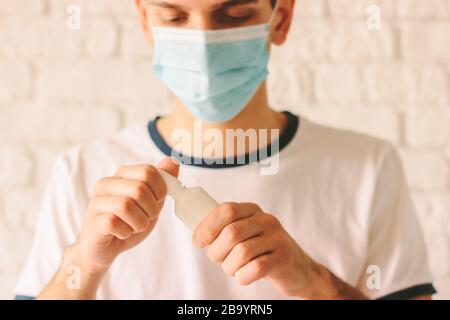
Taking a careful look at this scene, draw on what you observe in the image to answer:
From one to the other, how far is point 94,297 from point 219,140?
202mm

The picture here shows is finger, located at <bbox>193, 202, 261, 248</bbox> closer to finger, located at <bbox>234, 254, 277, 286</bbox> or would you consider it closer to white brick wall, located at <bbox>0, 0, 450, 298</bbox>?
finger, located at <bbox>234, 254, 277, 286</bbox>

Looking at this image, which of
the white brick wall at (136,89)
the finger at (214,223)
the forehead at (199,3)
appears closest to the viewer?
the finger at (214,223)

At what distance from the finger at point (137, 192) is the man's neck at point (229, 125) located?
6.4 inches

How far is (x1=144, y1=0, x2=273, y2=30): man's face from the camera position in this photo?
1.84ft

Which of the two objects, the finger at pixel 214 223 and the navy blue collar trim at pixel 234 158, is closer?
the finger at pixel 214 223

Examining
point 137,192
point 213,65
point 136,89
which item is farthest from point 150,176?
point 136,89

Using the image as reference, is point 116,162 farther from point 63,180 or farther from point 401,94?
point 401,94

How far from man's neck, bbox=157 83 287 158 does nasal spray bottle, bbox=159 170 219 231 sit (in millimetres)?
159

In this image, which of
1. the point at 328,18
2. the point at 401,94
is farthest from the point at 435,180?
the point at 328,18

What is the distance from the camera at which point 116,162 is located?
654mm

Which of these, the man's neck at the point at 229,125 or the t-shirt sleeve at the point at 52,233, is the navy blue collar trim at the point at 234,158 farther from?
the t-shirt sleeve at the point at 52,233

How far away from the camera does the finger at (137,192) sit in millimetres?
455

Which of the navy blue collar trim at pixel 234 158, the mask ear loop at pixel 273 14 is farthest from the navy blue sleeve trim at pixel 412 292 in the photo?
the mask ear loop at pixel 273 14

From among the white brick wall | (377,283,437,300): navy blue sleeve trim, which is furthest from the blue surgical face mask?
(377,283,437,300): navy blue sleeve trim
